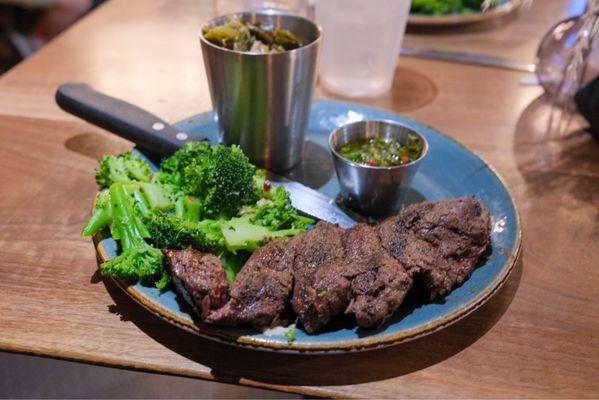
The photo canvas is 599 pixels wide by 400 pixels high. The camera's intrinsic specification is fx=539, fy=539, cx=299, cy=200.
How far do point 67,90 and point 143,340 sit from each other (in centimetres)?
132

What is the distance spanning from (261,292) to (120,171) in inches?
34.5

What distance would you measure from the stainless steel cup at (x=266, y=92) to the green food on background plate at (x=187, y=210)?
22 centimetres

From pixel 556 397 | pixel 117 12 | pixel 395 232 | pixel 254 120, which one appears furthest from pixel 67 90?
pixel 556 397

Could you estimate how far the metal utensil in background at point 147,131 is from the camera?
208 cm

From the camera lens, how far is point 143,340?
66.5 inches

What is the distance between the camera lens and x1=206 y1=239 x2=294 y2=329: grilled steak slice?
1529 mm

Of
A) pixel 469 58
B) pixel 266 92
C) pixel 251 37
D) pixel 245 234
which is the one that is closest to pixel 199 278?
pixel 245 234

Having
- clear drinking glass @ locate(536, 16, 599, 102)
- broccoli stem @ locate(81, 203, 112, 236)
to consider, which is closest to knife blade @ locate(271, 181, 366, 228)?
broccoli stem @ locate(81, 203, 112, 236)

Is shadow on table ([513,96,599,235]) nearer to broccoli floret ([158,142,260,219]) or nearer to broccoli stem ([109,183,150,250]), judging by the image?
broccoli floret ([158,142,260,219])

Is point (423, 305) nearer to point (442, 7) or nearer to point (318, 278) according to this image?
point (318, 278)

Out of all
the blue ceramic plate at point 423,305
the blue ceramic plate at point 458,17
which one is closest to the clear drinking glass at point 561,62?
the blue ceramic plate at point 458,17

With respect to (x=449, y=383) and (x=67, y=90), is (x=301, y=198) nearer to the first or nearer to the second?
(x=449, y=383)

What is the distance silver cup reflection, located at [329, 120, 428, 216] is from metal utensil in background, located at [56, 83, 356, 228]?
9 cm

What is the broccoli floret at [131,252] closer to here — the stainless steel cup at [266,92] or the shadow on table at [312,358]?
the shadow on table at [312,358]
